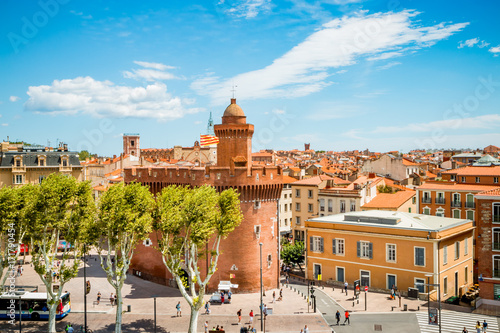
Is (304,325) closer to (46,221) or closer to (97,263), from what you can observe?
(46,221)

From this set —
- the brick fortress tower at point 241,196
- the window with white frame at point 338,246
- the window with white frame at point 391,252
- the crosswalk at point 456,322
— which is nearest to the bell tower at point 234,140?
the brick fortress tower at point 241,196

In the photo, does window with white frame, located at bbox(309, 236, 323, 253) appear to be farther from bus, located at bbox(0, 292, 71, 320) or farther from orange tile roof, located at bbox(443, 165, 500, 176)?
bus, located at bbox(0, 292, 71, 320)

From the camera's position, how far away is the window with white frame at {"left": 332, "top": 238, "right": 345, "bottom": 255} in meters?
50.8

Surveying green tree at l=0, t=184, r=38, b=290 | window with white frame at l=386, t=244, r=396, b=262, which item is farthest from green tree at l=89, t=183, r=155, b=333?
window with white frame at l=386, t=244, r=396, b=262

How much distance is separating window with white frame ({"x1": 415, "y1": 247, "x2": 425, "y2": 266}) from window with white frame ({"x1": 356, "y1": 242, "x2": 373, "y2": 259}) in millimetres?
4813

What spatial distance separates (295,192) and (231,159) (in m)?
28.0

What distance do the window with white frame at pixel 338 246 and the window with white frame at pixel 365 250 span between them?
6.57 ft

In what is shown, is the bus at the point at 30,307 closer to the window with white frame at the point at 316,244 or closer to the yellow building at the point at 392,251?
the window with white frame at the point at 316,244

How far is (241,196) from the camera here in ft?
Answer: 159

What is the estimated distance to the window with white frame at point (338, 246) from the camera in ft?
167

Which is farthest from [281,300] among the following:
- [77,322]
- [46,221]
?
[46,221]

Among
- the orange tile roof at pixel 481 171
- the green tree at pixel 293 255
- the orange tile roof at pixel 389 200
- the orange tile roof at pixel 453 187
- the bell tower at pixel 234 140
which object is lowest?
the green tree at pixel 293 255

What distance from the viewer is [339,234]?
50.9 meters

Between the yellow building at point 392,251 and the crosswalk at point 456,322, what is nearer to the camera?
the crosswalk at point 456,322
